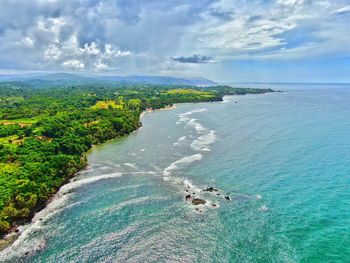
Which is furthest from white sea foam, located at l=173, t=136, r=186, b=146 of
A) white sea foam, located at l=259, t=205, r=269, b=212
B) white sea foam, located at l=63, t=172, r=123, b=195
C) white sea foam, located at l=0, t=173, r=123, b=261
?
white sea foam, located at l=259, t=205, r=269, b=212

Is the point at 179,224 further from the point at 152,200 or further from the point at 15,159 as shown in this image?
the point at 15,159

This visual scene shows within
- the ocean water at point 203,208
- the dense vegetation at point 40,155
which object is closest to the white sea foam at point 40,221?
the ocean water at point 203,208

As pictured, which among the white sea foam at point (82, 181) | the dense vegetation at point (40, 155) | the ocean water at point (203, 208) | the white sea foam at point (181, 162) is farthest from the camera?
the white sea foam at point (181, 162)

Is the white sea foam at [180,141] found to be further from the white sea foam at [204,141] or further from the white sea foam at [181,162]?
the white sea foam at [181,162]

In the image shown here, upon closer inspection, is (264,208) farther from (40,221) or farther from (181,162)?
(40,221)

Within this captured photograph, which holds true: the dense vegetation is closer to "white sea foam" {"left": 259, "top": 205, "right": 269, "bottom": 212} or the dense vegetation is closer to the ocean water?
the ocean water

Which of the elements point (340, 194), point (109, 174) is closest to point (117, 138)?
point (109, 174)
